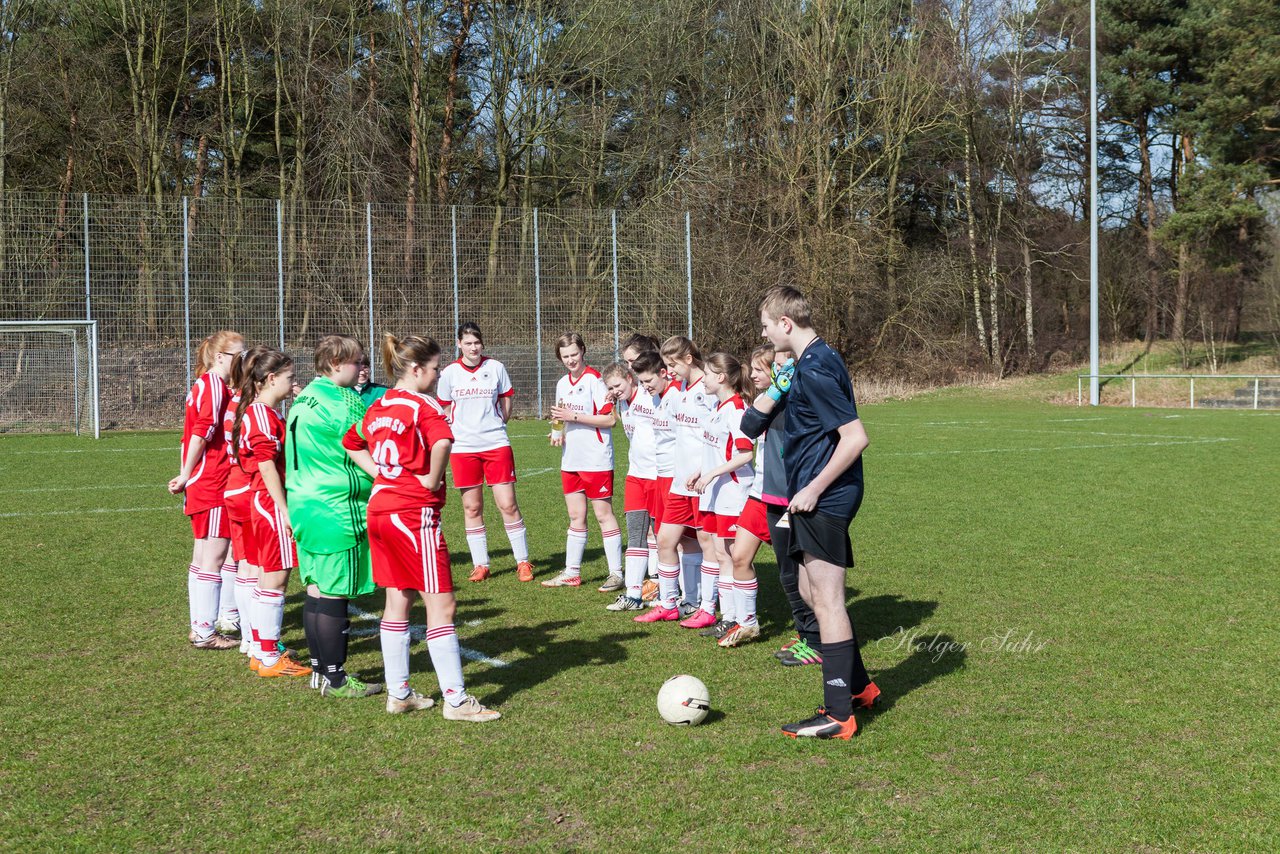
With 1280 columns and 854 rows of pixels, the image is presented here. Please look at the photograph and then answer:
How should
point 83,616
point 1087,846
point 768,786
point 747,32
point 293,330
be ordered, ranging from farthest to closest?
1. point 747,32
2. point 293,330
3. point 83,616
4. point 768,786
5. point 1087,846

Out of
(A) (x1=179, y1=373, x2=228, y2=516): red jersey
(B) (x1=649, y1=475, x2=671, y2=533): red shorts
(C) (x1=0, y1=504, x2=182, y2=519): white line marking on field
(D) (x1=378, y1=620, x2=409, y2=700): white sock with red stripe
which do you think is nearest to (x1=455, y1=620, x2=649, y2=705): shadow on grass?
(D) (x1=378, y1=620, x2=409, y2=700): white sock with red stripe

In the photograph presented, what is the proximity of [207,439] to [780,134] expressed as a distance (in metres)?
28.6

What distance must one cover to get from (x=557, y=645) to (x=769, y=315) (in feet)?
8.86

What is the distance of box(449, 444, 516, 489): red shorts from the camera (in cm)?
840

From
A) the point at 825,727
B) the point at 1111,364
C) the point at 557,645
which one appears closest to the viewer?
the point at 825,727

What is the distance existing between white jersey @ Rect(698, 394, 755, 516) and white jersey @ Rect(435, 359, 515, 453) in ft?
7.84

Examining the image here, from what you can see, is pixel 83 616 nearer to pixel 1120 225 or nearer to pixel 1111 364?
pixel 1111 364

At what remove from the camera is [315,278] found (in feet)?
74.5

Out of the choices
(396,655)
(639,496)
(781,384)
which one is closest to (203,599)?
(396,655)

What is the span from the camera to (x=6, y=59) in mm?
24281

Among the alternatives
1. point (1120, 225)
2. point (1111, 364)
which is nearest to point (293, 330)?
point (1111, 364)

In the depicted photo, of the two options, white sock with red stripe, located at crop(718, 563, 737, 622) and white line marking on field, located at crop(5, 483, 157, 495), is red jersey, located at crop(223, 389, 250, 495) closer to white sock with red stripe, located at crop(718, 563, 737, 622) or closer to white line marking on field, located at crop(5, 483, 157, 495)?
white sock with red stripe, located at crop(718, 563, 737, 622)

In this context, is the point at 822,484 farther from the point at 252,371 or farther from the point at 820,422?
the point at 252,371

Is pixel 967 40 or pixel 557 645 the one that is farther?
pixel 967 40
